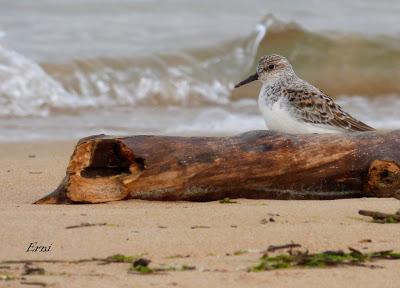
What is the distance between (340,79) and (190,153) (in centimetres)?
934

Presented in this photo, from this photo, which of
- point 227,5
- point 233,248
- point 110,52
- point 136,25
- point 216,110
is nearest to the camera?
point 233,248

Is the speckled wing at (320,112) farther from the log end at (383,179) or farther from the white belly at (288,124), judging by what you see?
the log end at (383,179)

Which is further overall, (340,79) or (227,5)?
(227,5)

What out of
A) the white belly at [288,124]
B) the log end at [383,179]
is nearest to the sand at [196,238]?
the log end at [383,179]

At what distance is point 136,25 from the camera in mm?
17062

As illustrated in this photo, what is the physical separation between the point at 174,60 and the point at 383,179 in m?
9.21

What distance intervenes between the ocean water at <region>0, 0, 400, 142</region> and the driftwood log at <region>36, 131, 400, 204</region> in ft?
14.4

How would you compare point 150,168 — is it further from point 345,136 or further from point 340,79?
point 340,79

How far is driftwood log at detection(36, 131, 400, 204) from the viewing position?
239 inches

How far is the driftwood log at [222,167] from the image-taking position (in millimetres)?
6082

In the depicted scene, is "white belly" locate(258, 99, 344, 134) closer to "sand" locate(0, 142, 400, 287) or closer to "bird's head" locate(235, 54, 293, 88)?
"bird's head" locate(235, 54, 293, 88)

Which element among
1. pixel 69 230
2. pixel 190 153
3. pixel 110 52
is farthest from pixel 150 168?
pixel 110 52

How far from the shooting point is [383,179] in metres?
6.21

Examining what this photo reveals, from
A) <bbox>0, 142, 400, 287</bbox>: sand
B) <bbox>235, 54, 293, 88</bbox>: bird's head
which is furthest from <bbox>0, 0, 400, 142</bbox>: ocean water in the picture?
<bbox>0, 142, 400, 287</bbox>: sand
